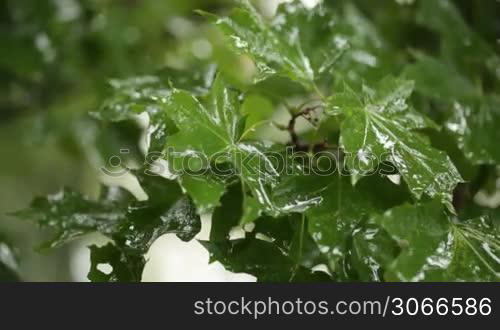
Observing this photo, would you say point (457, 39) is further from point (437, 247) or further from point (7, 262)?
point (7, 262)

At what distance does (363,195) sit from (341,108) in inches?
2.8

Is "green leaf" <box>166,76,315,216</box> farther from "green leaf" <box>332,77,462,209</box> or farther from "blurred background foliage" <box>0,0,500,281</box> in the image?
"blurred background foliage" <box>0,0,500,281</box>

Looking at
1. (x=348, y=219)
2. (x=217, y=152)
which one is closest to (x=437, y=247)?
(x=348, y=219)

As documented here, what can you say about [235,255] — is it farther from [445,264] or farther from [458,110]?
[458,110]

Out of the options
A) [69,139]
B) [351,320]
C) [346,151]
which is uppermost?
[69,139]

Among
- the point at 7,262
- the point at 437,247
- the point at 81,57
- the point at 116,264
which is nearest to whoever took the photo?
the point at 437,247

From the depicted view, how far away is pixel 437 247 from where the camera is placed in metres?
0.53

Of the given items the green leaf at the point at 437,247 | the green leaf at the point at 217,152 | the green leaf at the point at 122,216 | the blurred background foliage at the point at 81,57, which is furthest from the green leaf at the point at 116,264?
the blurred background foliage at the point at 81,57

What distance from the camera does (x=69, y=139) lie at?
1.29 metres

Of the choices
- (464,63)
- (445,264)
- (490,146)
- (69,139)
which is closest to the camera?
(445,264)

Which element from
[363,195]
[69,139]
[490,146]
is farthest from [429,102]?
[69,139]

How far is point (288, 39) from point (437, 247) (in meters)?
0.26

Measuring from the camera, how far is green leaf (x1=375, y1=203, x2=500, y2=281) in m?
0.51

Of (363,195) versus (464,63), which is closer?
(363,195)
